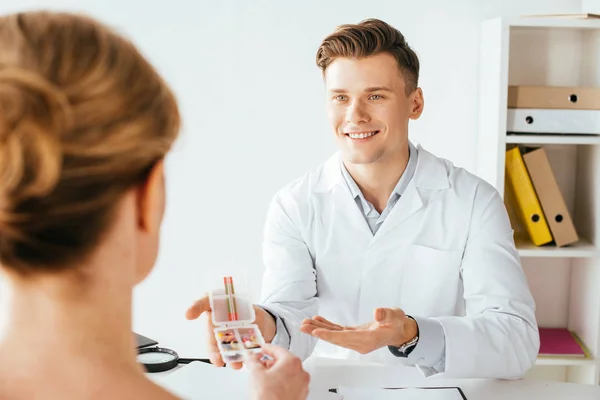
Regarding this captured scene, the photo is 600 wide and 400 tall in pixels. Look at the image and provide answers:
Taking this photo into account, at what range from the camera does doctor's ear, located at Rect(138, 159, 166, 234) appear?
74 centimetres

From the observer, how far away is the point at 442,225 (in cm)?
198

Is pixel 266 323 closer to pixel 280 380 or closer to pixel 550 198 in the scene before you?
pixel 280 380

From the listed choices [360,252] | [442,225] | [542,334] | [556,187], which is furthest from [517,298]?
[542,334]

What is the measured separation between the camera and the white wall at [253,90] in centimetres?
269

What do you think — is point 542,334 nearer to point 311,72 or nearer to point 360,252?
point 360,252

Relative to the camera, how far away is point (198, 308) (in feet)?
4.81

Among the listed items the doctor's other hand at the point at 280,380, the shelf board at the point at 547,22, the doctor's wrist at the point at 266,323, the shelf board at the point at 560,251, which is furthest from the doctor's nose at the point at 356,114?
the doctor's other hand at the point at 280,380

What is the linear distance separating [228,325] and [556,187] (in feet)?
4.96

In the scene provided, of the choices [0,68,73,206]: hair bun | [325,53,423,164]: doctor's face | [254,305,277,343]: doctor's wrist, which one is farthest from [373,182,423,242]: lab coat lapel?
[0,68,73,206]: hair bun

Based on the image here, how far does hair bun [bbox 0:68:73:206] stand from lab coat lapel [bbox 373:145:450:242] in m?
1.40

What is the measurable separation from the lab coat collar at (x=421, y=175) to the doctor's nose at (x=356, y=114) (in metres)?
0.15

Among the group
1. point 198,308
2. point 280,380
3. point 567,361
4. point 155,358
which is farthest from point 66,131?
point 567,361

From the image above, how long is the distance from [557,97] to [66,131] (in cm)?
211

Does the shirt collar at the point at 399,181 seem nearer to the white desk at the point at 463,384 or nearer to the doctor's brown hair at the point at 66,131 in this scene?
the white desk at the point at 463,384
